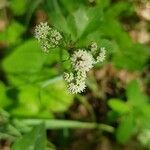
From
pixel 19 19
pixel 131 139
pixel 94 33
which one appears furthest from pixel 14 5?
pixel 131 139

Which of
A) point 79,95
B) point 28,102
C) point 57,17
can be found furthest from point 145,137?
point 57,17

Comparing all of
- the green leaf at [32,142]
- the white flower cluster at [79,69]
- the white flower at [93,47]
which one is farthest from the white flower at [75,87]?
the green leaf at [32,142]

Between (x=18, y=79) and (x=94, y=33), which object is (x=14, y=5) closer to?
(x=18, y=79)

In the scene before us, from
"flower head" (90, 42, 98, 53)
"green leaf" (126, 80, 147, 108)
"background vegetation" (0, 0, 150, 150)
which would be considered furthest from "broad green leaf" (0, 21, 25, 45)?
"flower head" (90, 42, 98, 53)

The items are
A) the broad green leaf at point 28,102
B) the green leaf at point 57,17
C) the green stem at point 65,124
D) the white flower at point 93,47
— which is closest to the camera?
the white flower at point 93,47

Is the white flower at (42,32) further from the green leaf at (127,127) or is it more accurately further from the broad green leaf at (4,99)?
the green leaf at (127,127)

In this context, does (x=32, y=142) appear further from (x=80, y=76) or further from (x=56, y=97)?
(x=56, y=97)

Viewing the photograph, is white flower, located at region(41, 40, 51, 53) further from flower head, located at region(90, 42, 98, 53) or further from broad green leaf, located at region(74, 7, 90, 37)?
broad green leaf, located at region(74, 7, 90, 37)
